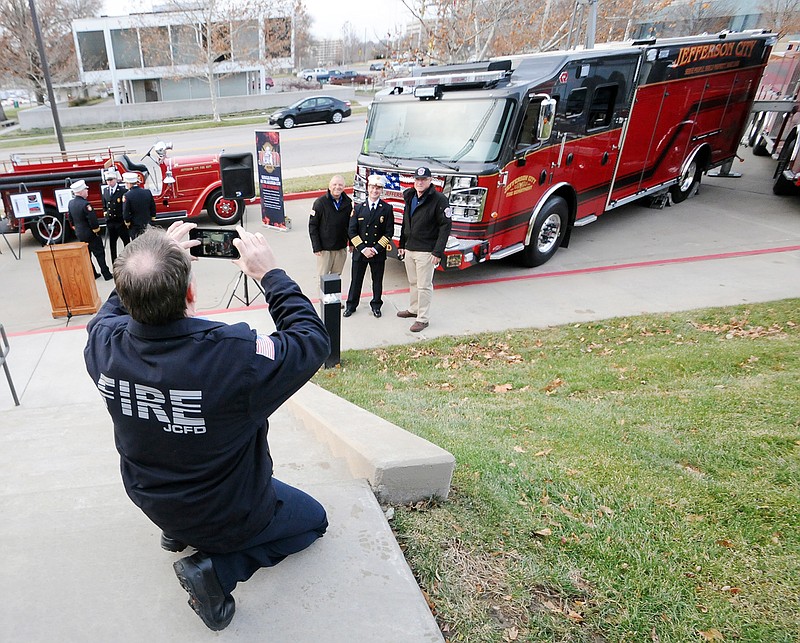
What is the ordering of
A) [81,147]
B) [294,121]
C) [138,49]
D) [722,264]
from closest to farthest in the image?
[722,264] → [81,147] → [294,121] → [138,49]

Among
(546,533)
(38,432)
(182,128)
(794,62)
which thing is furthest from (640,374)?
(182,128)

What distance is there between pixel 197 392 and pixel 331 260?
20.3ft

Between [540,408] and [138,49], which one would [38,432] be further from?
[138,49]

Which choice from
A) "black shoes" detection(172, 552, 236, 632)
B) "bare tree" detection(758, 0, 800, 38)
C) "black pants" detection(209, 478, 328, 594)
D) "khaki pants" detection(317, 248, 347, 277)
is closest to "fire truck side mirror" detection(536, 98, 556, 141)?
"khaki pants" detection(317, 248, 347, 277)

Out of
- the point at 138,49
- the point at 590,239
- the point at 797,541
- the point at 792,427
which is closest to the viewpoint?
the point at 797,541

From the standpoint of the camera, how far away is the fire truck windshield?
7.77 meters

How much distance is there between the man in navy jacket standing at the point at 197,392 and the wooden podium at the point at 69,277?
22.2 ft

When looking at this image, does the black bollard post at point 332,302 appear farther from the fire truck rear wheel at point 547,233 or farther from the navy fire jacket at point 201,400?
the fire truck rear wheel at point 547,233

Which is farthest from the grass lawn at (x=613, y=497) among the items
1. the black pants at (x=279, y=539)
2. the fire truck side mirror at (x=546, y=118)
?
the fire truck side mirror at (x=546, y=118)

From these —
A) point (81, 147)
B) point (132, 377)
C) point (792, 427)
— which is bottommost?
point (81, 147)

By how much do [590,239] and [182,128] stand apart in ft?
85.9

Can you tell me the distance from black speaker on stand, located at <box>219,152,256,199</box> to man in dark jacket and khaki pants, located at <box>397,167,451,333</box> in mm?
4838

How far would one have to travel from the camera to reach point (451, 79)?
8.06 metres

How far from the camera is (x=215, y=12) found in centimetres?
2888
